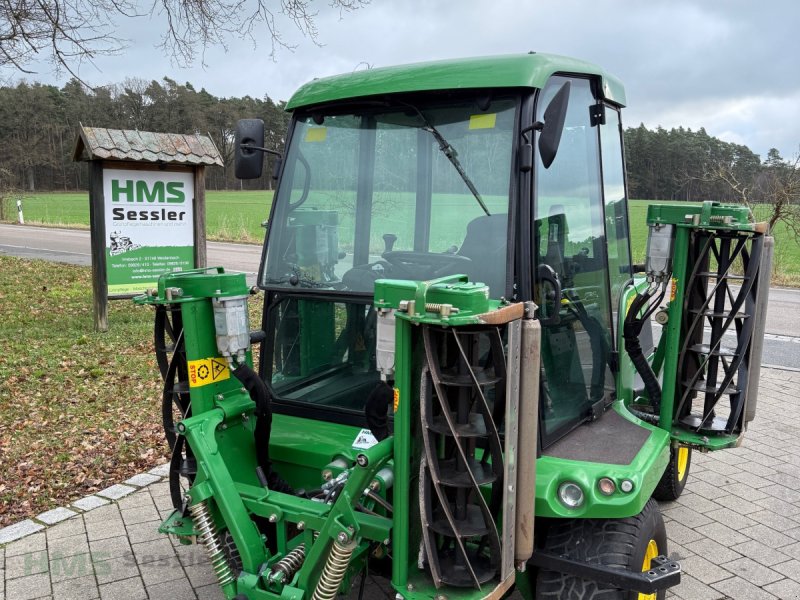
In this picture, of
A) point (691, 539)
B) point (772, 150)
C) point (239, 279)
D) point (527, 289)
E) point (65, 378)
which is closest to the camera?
point (527, 289)

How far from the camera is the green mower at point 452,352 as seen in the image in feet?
7.73

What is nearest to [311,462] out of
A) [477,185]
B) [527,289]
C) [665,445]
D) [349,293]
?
[349,293]

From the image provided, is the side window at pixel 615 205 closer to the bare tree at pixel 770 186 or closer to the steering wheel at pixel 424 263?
the steering wheel at pixel 424 263

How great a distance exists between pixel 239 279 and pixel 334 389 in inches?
30.0

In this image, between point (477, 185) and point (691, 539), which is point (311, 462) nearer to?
point (477, 185)

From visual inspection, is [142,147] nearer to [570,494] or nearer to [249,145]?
[249,145]

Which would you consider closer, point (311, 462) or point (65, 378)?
point (311, 462)

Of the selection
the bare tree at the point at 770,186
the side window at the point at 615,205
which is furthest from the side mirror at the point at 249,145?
the bare tree at the point at 770,186

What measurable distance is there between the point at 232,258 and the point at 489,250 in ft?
54.2

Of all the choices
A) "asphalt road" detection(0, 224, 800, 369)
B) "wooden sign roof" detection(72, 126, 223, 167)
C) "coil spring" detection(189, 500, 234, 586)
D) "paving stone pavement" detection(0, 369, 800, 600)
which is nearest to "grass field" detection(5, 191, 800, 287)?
"asphalt road" detection(0, 224, 800, 369)

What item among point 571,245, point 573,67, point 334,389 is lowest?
point 334,389

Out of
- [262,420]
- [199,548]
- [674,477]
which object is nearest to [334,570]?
[262,420]

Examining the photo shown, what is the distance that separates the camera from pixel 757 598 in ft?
11.5

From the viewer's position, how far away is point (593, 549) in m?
2.68
